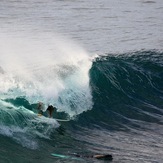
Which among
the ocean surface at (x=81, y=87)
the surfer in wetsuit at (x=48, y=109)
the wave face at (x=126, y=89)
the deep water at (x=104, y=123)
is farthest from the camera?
the wave face at (x=126, y=89)

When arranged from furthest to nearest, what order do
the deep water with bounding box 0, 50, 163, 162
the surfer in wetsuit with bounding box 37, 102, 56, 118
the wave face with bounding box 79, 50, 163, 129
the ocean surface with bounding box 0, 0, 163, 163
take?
the wave face with bounding box 79, 50, 163, 129 → the surfer in wetsuit with bounding box 37, 102, 56, 118 → the ocean surface with bounding box 0, 0, 163, 163 → the deep water with bounding box 0, 50, 163, 162

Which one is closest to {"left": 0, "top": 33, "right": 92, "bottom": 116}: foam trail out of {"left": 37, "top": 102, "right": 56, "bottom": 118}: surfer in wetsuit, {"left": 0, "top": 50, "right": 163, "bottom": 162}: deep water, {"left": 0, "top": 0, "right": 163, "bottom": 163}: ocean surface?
{"left": 0, "top": 0, "right": 163, "bottom": 163}: ocean surface

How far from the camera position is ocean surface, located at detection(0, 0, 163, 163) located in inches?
891

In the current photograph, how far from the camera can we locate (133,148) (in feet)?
75.2

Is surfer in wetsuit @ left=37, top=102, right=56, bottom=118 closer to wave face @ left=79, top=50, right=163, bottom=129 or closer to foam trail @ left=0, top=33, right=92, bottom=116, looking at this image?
foam trail @ left=0, top=33, right=92, bottom=116

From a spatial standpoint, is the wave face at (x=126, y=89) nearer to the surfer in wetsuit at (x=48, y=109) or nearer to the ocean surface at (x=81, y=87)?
the ocean surface at (x=81, y=87)

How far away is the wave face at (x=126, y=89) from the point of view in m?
27.1

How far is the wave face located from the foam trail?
0.76 m

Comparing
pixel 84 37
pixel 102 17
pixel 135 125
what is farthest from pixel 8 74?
pixel 102 17

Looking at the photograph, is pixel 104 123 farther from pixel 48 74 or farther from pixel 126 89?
pixel 48 74

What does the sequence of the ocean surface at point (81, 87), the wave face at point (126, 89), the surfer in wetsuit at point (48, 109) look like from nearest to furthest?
the ocean surface at point (81, 87) < the surfer in wetsuit at point (48, 109) < the wave face at point (126, 89)

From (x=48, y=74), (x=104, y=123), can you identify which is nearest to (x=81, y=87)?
(x=48, y=74)

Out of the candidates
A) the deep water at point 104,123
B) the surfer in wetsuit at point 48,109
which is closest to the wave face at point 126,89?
the deep water at point 104,123

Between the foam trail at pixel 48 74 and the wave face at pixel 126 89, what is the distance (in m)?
0.76
